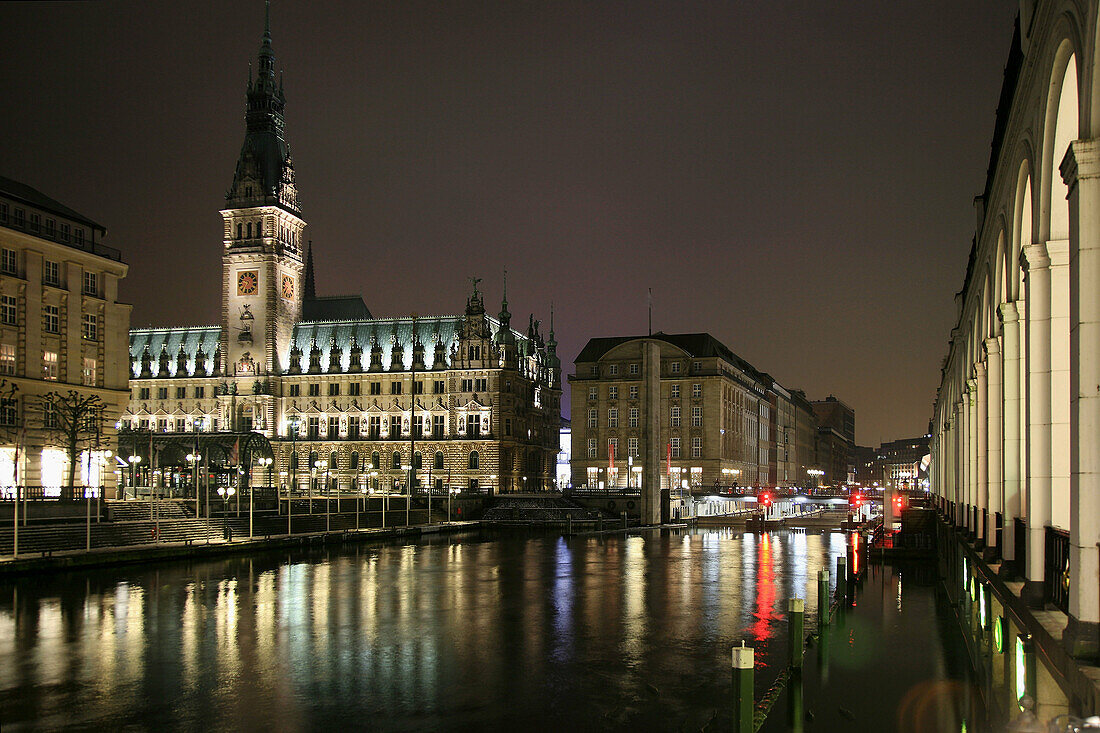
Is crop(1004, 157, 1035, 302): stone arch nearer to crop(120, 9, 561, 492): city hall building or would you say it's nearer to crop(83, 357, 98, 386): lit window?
crop(83, 357, 98, 386): lit window

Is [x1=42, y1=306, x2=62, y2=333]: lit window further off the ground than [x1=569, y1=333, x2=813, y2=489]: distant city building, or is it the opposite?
[x1=42, y1=306, x2=62, y2=333]: lit window

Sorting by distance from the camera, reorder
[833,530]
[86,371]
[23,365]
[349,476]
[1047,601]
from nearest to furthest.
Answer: [1047,601] → [23,365] → [86,371] → [833,530] → [349,476]

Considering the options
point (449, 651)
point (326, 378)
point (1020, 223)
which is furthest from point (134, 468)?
point (1020, 223)

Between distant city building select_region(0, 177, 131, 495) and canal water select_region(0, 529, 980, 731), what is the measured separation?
27.5 meters

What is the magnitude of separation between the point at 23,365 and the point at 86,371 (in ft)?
21.6

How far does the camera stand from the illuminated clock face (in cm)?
13600

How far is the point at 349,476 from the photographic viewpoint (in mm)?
135500

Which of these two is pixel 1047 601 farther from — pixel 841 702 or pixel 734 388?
pixel 734 388

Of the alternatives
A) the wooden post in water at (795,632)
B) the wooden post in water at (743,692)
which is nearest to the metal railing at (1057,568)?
the wooden post in water at (743,692)

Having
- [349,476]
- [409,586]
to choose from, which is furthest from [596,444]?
[409,586]

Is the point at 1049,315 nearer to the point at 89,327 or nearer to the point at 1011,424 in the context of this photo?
the point at 1011,424

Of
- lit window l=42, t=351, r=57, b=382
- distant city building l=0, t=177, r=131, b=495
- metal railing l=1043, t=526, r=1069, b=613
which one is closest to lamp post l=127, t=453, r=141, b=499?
distant city building l=0, t=177, r=131, b=495

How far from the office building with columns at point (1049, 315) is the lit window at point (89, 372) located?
65.3m

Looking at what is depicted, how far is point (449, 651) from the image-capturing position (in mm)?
24344
